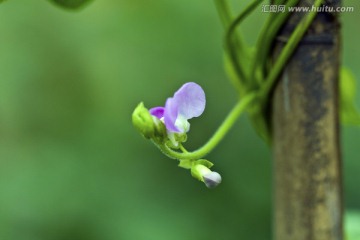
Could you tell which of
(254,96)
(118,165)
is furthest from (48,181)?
(254,96)

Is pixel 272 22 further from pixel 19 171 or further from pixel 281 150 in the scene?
pixel 19 171

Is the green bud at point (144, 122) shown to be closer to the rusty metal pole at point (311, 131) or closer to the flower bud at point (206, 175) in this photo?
the flower bud at point (206, 175)

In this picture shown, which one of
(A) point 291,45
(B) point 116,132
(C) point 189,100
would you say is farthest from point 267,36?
(B) point 116,132

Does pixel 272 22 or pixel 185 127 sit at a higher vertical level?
pixel 272 22

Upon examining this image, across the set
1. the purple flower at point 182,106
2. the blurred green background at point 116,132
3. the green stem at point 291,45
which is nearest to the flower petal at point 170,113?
the purple flower at point 182,106

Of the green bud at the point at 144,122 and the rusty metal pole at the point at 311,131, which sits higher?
the rusty metal pole at the point at 311,131

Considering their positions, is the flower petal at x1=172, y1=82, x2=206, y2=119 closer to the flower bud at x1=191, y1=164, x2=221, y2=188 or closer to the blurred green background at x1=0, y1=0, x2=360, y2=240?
the flower bud at x1=191, y1=164, x2=221, y2=188

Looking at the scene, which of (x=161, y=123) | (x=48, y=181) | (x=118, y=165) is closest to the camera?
(x=161, y=123)
